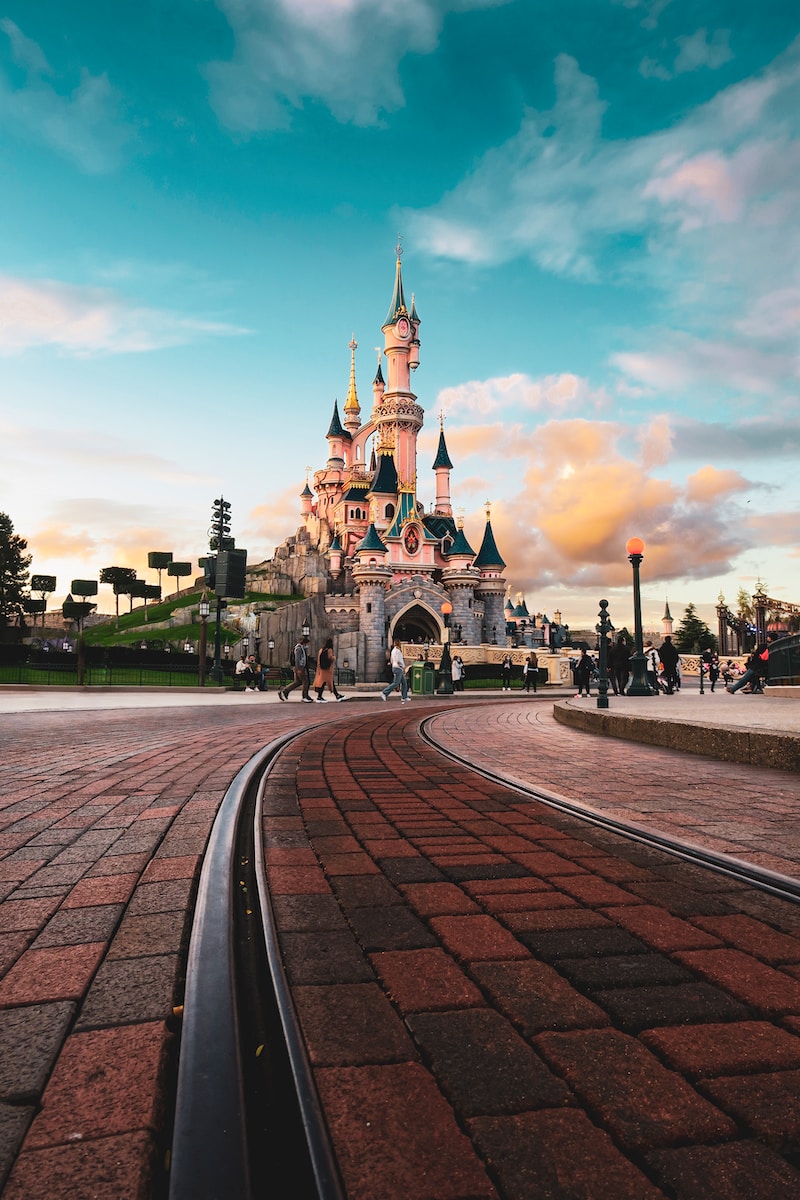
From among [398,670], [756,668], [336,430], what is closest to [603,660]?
[756,668]

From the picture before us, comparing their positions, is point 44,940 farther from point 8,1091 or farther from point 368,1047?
point 368,1047

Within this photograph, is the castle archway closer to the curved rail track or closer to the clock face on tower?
the clock face on tower

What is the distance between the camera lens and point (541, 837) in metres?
3.91

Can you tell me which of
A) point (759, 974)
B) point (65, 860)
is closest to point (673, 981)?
point (759, 974)

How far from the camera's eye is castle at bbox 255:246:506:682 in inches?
2334

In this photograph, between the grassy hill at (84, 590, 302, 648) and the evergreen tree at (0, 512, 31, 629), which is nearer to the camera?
the evergreen tree at (0, 512, 31, 629)

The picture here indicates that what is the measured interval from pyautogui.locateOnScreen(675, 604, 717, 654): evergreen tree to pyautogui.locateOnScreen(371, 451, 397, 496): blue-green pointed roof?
134 ft

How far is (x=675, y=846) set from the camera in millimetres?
3678

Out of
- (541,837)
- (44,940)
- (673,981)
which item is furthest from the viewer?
(541,837)

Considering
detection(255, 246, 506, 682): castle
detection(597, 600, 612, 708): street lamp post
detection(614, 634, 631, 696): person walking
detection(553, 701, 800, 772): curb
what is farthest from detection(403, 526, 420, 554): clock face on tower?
detection(553, 701, 800, 772): curb

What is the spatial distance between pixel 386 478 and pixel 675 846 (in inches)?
2664

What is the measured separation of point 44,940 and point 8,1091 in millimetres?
911

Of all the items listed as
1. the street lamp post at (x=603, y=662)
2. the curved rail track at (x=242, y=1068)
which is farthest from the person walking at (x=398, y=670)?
the curved rail track at (x=242, y=1068)

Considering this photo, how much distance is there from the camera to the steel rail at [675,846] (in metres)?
3.06
